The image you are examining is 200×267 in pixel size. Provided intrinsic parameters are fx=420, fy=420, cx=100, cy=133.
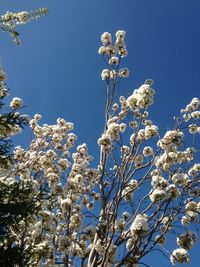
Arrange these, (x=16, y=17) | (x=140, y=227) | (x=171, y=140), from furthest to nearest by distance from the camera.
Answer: (x=171, y=140) → (x=16, y=17) → (x=140, y=227)

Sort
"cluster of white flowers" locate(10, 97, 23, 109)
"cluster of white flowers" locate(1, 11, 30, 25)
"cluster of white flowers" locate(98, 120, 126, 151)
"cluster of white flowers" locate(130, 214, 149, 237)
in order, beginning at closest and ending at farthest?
"cluster of white flowers" locate(130, 214, 149, 237) → "cluster of white flowers" locate(1, 11, 30, 25) → "cluster of white flowers" locate(98, 120, 126, 151) → "cluster of white flowers" locate(10, 97, 23, 109)

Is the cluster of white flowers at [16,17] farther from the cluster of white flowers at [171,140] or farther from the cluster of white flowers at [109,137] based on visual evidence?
the cluster of white flowers at [171,140]

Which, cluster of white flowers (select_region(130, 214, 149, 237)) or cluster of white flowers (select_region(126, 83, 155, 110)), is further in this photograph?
cluster of white flowers (select_region(126, 83, 155, 110))

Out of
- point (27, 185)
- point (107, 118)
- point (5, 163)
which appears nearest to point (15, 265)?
point (27, 185)

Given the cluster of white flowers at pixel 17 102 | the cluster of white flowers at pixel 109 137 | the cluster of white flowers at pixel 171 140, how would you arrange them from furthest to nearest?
the cluster of white flowers at pixel 17 102
the cluster of white flowers at pixel 109 137
the cluster of white flowers at pixel 171 140

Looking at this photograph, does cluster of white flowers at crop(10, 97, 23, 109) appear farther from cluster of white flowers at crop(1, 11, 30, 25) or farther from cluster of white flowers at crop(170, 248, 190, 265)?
cluster of white flowers at crop(170, 248, 190, 265)

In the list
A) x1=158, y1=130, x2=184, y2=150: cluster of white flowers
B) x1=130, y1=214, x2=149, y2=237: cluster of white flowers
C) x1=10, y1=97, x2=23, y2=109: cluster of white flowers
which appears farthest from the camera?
x1=10, y1=97, x2=23, y2=109: cluster of white flowers

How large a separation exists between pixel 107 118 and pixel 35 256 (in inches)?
164

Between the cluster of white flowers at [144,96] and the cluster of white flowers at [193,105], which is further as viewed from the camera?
the cluster of white flowers at [193,105]

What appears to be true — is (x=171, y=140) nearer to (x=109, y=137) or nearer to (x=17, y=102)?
(x=109, y=137)

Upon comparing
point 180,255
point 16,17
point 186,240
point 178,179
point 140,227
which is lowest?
point 140,227

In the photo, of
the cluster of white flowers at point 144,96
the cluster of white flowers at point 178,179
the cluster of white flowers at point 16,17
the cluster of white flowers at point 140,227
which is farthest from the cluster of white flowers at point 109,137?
the cluster of white flowers at point 16,17

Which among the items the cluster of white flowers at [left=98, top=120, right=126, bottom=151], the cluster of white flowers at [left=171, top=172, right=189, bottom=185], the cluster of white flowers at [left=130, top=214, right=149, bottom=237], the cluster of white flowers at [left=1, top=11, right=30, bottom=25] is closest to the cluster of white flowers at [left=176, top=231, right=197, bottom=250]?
the cluster of white flowers at [left=171, top=172, right=189, bottom=185]

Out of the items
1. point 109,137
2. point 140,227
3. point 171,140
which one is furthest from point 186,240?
point 109,137
